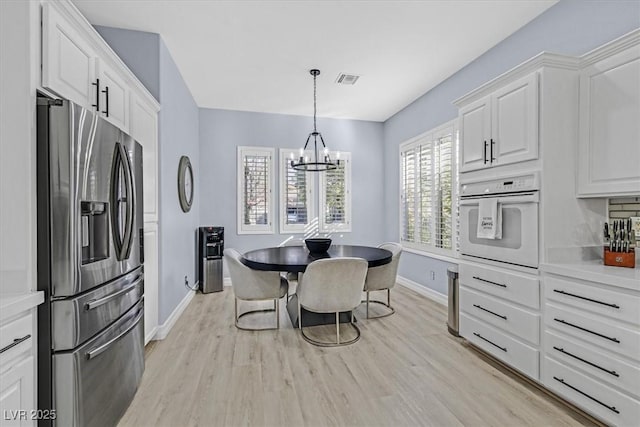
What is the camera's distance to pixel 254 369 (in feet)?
8.18

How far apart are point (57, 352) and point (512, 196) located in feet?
9.43

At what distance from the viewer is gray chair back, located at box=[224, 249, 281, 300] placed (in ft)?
10.5

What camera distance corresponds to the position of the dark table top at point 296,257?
2.91 metres

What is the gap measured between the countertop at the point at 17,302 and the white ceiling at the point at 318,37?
2455mm

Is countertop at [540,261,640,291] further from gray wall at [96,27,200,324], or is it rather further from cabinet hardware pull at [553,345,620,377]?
gray wall at [96,27,200,324]

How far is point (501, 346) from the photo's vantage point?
7.99 ft

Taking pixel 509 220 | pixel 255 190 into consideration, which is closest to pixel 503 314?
pixel 509 220

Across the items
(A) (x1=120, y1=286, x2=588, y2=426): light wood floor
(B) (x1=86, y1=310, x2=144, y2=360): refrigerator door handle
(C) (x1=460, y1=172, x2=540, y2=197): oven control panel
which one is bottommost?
(A) (x1=120, y1=286, x2=588, y2=426): light wood floor

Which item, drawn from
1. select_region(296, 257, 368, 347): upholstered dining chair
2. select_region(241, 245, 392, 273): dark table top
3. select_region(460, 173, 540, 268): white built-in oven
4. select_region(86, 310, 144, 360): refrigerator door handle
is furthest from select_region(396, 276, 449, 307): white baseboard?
select_region(86, 310, 144, 360): refrigerator door handle

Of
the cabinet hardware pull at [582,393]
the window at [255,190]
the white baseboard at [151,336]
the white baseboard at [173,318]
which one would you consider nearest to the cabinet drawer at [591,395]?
the cabinet hardware pull at [582,393]

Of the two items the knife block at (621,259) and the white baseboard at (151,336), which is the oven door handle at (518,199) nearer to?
the knife block at (621,259)

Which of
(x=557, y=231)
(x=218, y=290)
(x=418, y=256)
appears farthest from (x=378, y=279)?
(x=218, y=290)

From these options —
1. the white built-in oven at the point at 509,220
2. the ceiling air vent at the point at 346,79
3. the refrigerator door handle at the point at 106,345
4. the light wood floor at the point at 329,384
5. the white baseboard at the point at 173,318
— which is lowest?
the light wood floor at the point at 329,384

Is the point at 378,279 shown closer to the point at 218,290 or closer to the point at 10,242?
the point at 218,290
